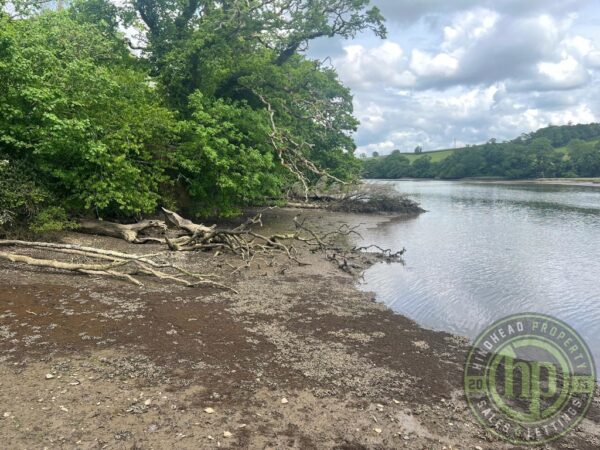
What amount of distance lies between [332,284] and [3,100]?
12.9 m

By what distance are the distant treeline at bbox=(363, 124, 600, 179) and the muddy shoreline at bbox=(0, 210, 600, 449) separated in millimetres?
76388

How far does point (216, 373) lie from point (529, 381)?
5541mm

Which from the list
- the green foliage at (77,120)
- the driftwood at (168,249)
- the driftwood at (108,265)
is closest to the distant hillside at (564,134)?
the driftwood at (168,249)

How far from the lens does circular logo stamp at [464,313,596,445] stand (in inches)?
237

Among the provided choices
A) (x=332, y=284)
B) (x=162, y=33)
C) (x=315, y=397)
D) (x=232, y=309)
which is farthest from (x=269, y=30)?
(x=315, y=397)

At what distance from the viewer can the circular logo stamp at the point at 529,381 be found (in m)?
6.02

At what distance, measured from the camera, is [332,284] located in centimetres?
1392

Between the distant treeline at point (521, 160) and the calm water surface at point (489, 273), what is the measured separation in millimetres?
56819

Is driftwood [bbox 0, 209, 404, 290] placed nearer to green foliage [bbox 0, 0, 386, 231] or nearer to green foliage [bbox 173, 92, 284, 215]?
green foliage [bbox 0, 0, 386, 231]

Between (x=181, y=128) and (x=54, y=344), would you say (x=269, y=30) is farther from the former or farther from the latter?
(x=54, y=344)

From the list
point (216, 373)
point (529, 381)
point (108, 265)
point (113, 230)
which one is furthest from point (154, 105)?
point (529, 381)

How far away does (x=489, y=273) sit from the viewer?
1736cm

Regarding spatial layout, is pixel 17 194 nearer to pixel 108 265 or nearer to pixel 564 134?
pixel 108 265

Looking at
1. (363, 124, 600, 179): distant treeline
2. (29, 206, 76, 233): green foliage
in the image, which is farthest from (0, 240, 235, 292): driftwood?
(363, 124, 600, 179): distant treeline
